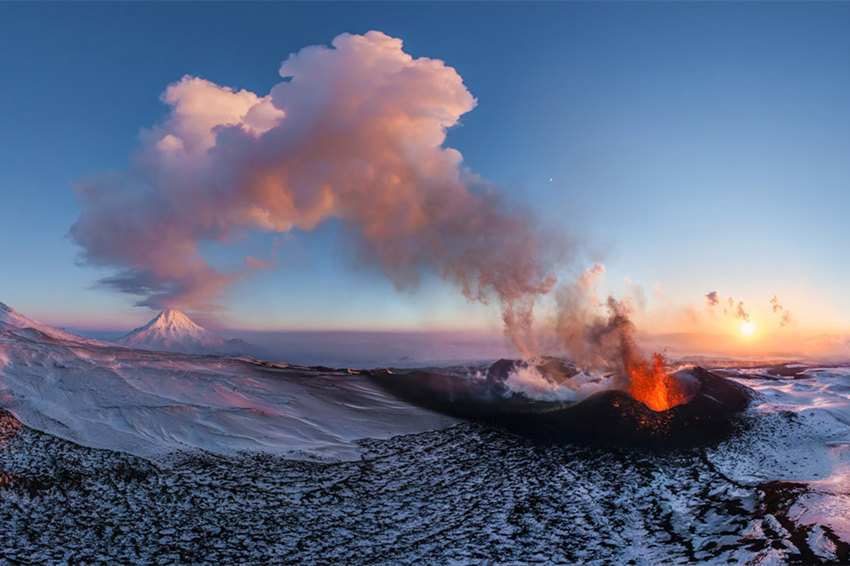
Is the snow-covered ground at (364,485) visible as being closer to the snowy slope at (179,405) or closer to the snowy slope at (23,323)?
the snowy slope at (179,405)

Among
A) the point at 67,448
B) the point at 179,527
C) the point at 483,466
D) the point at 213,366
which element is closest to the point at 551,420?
the point at 483,466

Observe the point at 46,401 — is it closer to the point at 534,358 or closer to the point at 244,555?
the point at 244,555

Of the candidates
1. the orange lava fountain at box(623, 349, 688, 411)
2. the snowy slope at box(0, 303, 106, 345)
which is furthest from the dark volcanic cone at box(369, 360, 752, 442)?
the snowy slope at box(0, 303, 106, 345)

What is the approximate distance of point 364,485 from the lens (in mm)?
34562

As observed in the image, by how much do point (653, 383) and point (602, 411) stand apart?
1534 cm

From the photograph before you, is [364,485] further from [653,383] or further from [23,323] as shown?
[23,323]

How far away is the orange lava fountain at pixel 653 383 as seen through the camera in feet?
195

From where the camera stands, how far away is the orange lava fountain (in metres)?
59.4

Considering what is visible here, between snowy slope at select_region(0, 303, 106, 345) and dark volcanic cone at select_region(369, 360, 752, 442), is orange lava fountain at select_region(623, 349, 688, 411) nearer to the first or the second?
dark volcanic cone at select_region(369, 360, 752, 442)

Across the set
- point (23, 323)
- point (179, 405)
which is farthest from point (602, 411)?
point (23, 323)

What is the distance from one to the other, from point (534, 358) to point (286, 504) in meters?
65.2

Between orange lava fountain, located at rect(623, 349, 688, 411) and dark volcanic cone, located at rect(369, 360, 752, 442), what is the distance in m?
1.50

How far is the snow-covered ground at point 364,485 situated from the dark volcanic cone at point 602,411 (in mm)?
3489

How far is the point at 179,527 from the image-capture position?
2667cm
